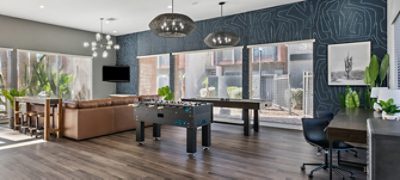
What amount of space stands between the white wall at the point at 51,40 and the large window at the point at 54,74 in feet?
0.74

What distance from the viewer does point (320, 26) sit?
254 inches

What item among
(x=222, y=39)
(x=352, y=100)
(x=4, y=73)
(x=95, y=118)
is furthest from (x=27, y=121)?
(x=352, y=100)

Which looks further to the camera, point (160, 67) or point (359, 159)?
point (160, 67)

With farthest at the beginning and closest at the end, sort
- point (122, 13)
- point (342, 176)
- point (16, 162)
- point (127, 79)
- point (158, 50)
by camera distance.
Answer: point (127, 79) → point (158, 50) → point (122, 13) → point (16, 162) → point (342, 176)

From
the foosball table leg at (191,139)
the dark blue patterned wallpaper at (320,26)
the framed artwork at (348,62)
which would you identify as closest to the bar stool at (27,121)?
the foosball table leg at (191,139)

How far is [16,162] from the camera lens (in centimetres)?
408

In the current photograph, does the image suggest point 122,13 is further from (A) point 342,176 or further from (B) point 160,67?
(A) point 342,176

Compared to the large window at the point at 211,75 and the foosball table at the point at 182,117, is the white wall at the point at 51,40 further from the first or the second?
the foosball table at the point at 182,117

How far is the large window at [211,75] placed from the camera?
8.18 meters

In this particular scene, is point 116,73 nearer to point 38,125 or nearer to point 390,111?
point 38,125

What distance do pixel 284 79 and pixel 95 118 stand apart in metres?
5.02

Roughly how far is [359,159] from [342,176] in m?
1.08

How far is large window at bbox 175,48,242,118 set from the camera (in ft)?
26.8

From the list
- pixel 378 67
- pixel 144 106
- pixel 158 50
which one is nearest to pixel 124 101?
pixel 144 106
